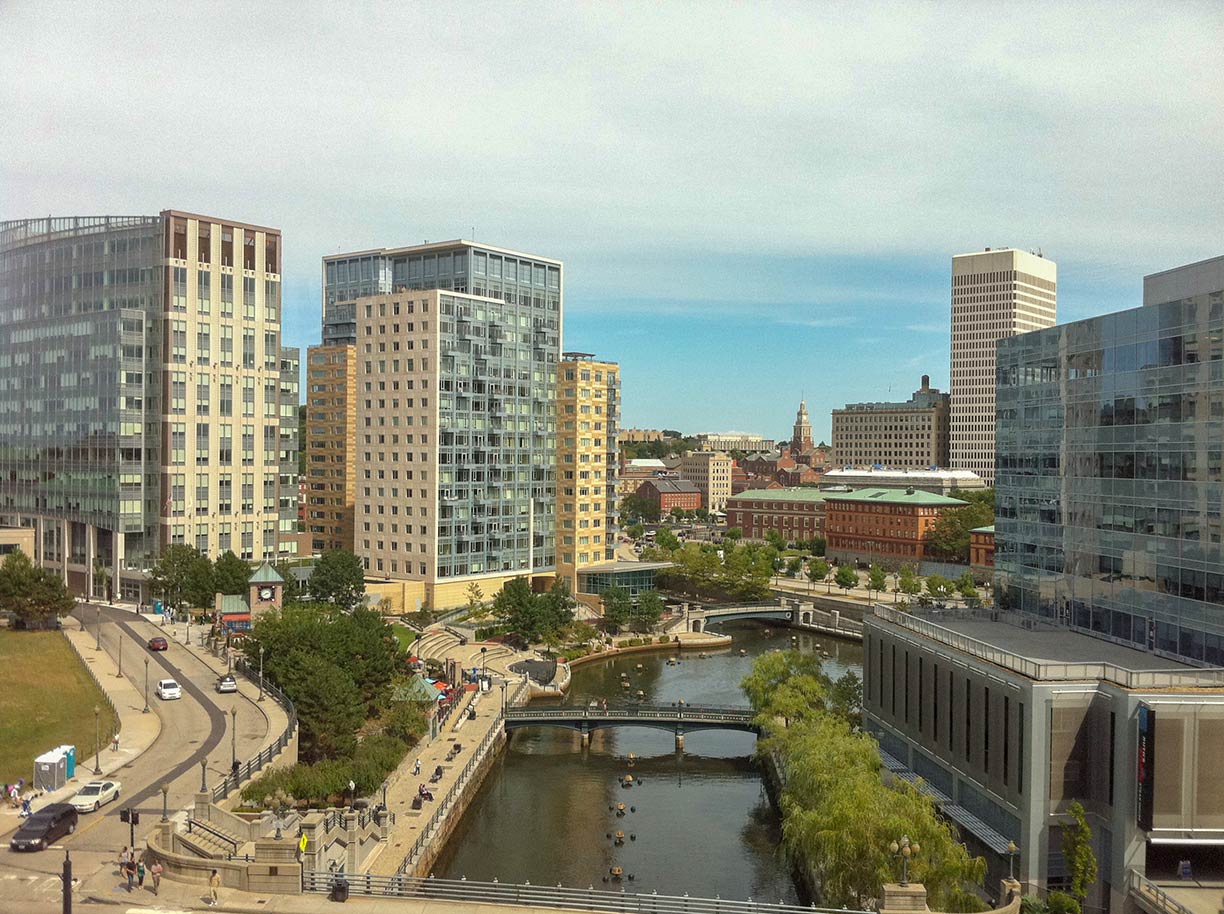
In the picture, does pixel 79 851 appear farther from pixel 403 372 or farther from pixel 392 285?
pixel 392 285

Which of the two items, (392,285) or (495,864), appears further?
(392,285)

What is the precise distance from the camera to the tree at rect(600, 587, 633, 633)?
118 m

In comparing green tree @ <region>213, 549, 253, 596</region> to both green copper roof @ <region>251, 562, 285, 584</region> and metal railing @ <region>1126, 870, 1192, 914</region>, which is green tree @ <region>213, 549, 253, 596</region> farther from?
metal railing @ <region>1126, 870, 1192, 914</region>

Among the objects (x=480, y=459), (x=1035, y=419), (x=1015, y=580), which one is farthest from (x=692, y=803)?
(x=480, y=459)

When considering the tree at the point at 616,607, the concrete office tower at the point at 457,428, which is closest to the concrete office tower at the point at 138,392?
the concrete office tower at the point at 457,428

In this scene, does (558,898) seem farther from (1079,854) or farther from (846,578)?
(846,578)

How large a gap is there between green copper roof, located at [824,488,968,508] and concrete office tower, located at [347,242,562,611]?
6340 cm

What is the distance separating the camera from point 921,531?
6506 inches

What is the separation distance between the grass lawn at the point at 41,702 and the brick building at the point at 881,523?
120 metres

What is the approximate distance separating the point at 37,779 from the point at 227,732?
34.6ft

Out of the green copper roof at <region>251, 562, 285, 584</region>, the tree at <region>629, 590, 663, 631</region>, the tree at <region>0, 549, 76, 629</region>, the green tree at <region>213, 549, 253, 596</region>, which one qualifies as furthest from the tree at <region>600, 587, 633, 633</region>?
the tree at <region>0, 549, 76, 629</region>

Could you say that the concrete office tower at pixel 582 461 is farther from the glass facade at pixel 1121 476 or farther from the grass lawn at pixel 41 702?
the glass facade at pixel 1121 476

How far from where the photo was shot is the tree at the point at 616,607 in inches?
4631

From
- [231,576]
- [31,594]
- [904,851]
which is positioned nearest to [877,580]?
[231,576]
